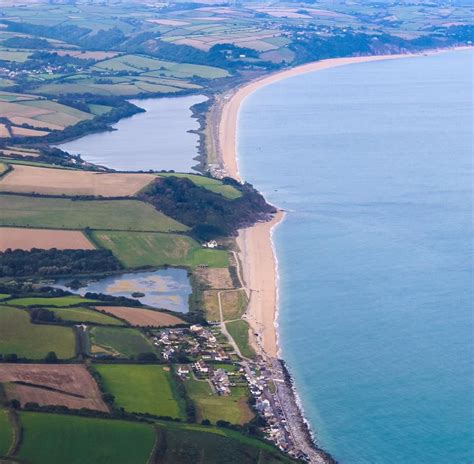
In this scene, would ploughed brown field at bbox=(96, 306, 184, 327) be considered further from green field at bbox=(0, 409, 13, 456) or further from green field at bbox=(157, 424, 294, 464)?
green field at bbox=(0, 409, 13, 456)

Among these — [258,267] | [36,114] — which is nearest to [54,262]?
[258,267]

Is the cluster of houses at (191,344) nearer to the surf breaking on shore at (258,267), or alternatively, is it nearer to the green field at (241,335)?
the green field at (241,335)

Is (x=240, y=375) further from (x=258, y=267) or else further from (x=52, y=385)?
(x=258, y=267)

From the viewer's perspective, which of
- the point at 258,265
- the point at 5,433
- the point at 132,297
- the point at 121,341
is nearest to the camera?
the point at 5,433

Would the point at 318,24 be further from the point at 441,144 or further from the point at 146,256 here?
the point at 146,256

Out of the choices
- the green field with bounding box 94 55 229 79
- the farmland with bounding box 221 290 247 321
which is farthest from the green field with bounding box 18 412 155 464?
the green field with bounding box 94 55 229 79

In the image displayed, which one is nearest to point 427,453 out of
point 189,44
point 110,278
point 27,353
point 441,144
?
point 27,353

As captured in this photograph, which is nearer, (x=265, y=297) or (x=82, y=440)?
(x=82, y=440)
